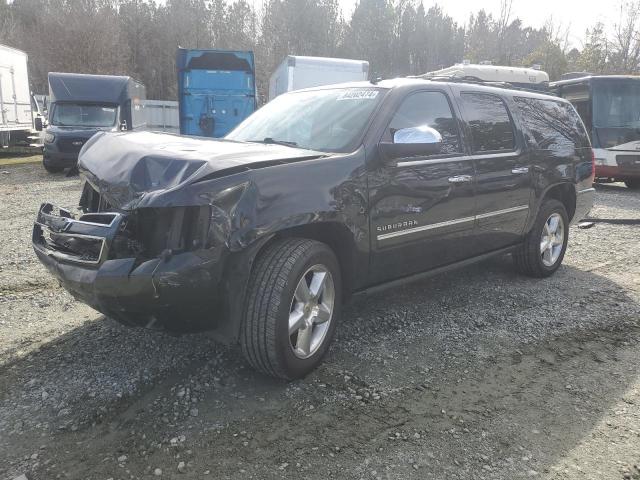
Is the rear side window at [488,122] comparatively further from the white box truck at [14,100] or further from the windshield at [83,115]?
the white box truck at [14,100]

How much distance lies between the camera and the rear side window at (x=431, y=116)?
375 cm

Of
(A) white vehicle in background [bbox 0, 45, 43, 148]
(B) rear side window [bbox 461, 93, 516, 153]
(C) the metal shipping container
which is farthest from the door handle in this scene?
(A) white vehicle in background [bbox 0, 45, 43, 148]

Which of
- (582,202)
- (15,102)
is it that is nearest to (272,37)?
(15,102)

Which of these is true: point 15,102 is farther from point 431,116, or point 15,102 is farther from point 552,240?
point 552,240

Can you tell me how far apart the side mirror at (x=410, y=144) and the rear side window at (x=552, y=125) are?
75.4 inches

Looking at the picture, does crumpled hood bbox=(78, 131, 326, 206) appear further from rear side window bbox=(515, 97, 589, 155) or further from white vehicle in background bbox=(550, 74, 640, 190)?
white vehicle in background bbox=(550, 74, 640, 190)

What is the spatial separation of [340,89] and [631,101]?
11951 mm

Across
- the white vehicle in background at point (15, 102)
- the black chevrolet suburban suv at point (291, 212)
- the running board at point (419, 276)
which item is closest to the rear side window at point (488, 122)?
the black chevrolet suburban suv at point (291, 212)

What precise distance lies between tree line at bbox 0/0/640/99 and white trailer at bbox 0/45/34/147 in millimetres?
15698

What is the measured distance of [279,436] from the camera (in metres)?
2.62

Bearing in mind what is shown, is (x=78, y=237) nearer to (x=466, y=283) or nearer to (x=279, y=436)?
(x=279, y=436)

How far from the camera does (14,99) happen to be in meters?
18.8

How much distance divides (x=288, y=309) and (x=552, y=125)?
153 inches

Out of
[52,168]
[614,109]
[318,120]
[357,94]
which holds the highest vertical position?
[614,109]
